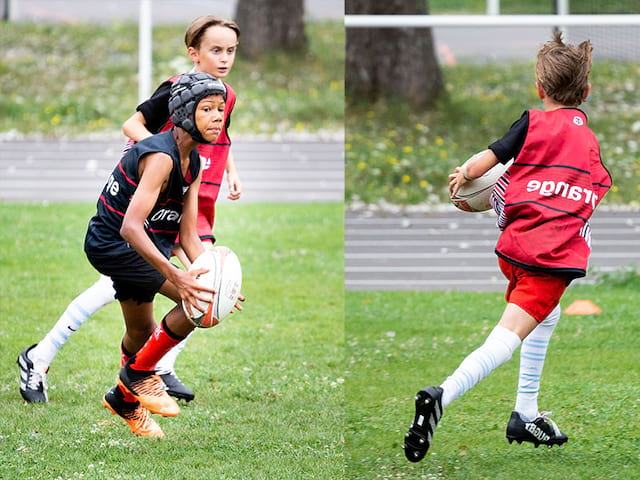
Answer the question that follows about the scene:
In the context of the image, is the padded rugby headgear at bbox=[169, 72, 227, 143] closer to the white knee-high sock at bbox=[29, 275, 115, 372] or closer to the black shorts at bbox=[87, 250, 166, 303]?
the black shorts at bbox=[87, 250, 166, 303]

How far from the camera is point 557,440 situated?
4.38m

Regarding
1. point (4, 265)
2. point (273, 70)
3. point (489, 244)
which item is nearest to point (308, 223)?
point (489, 244)

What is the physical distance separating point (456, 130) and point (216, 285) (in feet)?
31.8

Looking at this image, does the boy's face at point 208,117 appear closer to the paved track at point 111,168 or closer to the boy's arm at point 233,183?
the boy's arm at point 233,183

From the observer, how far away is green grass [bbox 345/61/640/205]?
1205cm

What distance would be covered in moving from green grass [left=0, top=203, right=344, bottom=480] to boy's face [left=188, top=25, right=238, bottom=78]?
5.22ft

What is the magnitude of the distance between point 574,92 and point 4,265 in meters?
5.44

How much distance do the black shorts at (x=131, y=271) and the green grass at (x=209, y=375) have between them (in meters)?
0.64

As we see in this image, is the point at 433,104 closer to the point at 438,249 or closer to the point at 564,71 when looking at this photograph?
the point at 438,249

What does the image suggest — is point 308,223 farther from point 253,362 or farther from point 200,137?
point 200,137

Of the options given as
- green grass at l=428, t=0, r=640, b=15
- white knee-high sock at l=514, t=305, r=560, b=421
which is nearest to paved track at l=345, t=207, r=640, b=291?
white knee-high sock at l=514, t=305, r=560, b=421

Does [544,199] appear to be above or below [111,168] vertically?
above

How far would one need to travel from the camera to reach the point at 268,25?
18.1m

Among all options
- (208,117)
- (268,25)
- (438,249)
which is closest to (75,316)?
(208,117)
